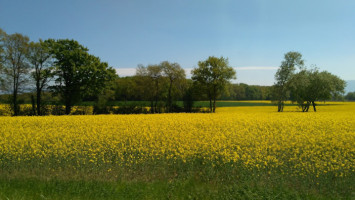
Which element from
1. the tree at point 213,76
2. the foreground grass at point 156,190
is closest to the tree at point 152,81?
the tree at point 213,76

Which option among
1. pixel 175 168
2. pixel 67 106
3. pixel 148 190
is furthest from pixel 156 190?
pixel 67 106

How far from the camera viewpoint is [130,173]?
25.0ft

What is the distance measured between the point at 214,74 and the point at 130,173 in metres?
33.3

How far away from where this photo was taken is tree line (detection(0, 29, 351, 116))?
1098 inches

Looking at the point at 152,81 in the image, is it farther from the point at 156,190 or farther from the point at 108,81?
the point at 156,190

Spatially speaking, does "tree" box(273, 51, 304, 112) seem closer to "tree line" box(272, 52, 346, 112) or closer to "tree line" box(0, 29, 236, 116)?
"tree line" box(272, 52, 346, 112)

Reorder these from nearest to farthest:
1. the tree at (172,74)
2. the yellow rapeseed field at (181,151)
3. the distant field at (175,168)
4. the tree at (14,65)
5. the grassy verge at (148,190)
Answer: the grassy verge at (148,190), the distant field at (175,168), the yellow rapeseed field at (181,151), the tree at (14,65), the tree at (172,74)

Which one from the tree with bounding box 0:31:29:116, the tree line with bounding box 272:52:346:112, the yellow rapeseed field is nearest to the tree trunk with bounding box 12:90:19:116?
the tree with bounding box 0:31:29:116

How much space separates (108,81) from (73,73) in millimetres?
5397

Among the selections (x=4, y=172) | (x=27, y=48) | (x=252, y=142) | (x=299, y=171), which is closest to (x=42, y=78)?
(x=27, y=48)

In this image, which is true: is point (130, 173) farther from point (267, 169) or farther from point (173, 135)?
point (267, 169)

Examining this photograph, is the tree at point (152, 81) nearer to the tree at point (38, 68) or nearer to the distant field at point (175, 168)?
the tree at point (38, 68)

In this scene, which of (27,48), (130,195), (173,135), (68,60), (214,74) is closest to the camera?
(130,195)

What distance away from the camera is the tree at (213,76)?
39.1 meters
